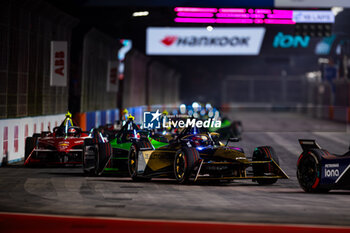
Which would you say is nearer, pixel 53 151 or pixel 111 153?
pixel 111 153

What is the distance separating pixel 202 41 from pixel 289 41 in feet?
20.3

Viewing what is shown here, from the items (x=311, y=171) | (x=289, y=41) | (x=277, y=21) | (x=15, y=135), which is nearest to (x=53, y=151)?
(x=15, y=135)

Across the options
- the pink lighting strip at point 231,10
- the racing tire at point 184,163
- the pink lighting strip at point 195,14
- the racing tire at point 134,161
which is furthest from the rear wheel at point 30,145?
the pink lighting strip at point 231,10

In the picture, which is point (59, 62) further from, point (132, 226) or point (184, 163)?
point (132, 226)

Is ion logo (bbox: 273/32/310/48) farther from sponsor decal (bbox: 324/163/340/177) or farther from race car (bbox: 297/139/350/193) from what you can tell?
sponsor decal (bbox: 324/163/340/177)

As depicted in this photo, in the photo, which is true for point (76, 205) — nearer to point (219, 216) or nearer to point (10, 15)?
point (219, 216)

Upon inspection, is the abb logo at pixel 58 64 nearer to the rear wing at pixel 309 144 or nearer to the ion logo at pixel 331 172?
the rear wing at pixel 309 144

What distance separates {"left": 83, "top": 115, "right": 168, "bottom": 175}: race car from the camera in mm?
18875

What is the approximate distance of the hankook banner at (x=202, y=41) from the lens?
174 ft

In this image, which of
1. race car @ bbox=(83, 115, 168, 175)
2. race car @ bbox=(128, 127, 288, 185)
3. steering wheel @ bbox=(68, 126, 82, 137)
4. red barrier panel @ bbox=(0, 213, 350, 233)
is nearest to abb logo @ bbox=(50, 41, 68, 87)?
steering wheel @ bbox=(68, 126, 82, 137)

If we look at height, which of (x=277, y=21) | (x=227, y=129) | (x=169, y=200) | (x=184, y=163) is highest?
(x=277, y=21)

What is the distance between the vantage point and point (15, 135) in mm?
22734

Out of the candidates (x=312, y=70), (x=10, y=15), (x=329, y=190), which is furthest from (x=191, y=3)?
(x=312, y=70)

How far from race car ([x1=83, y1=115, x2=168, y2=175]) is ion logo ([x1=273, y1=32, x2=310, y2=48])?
1295 inches
